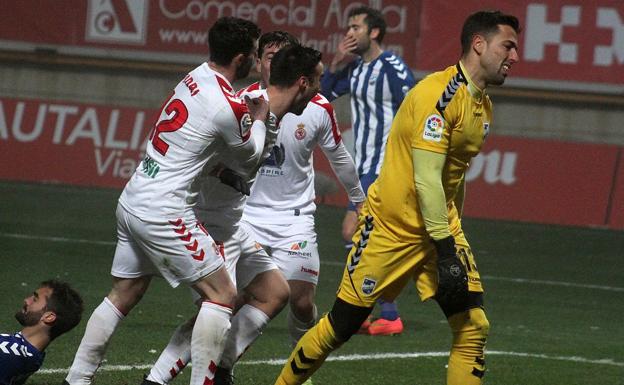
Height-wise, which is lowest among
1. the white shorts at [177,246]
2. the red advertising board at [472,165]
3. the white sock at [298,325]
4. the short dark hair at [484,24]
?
the red advertising board at [472,165]

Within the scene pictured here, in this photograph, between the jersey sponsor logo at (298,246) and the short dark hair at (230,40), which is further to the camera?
the jersey sponsor logo at (298,246)

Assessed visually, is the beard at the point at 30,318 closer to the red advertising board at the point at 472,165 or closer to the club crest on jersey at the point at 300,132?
the club crest on jersey at the point at 300,132

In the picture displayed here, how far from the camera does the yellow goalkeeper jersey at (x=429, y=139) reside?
6777 millimetres

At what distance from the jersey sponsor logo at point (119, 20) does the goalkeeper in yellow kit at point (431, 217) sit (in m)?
16.8

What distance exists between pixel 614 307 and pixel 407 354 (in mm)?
3400

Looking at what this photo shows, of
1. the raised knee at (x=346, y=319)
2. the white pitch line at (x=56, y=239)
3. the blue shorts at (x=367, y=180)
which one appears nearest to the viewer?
the raised knee at (x=346, y=319)

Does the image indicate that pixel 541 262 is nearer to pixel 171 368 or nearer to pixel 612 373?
pixel 612 373

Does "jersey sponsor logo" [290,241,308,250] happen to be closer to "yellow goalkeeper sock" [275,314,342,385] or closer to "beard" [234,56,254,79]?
"yellow goalkeeper sock" [275,314,342,385]

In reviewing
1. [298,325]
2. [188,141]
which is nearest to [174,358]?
[298,325]

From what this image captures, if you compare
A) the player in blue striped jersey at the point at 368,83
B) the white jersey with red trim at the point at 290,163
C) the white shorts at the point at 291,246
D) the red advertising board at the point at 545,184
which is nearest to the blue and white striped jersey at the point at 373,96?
the player in blue striped jersey at the point at 368,83

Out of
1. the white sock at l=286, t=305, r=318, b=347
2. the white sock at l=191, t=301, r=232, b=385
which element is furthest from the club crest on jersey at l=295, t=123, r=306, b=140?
→ the white sock at l=191, t=301, r=232, b=385

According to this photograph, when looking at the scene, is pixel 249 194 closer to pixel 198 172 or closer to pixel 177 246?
pixel 198 172

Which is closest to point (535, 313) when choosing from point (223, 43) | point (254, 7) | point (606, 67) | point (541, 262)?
point (541, 262)

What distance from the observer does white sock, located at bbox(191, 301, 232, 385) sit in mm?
7023
